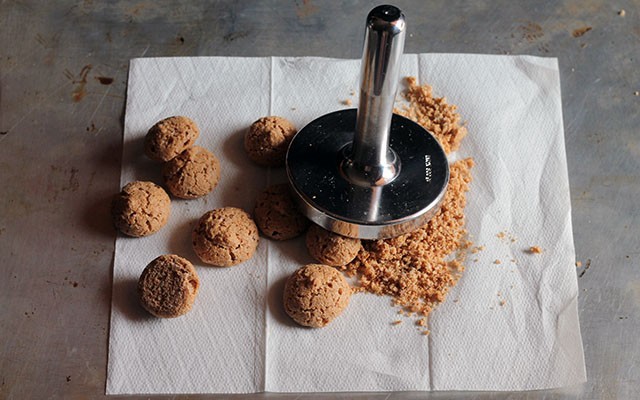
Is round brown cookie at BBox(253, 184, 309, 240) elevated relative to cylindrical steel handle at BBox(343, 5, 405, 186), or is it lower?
lower

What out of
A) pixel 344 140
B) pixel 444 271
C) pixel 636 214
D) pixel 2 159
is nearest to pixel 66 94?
pixel 2 159

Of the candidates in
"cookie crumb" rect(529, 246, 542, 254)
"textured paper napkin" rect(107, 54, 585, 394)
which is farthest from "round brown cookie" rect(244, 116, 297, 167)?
"cookie crumb" rect(529, 246, 542, 254)

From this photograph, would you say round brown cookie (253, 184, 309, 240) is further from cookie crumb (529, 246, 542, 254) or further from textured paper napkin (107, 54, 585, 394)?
cookie crumb (529, 246, 542, 254)

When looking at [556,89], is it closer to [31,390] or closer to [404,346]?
[404,346]

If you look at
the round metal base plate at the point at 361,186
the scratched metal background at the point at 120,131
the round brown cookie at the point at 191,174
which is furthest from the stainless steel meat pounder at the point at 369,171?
the scratched metal background at the point at 120,131

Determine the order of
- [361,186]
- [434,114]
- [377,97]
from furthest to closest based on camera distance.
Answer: [434,114]
[361,186]
[377,97]

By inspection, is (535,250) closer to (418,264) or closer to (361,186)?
(418,264)

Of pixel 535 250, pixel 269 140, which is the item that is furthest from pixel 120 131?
pixel 535 250
